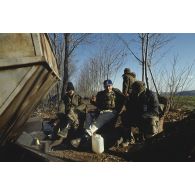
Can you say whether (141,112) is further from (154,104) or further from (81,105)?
(81,105)

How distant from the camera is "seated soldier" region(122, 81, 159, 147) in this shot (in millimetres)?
4848

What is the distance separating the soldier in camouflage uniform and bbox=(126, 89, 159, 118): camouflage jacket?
110 cm

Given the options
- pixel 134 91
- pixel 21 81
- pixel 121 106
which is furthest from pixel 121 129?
pixel 21 81

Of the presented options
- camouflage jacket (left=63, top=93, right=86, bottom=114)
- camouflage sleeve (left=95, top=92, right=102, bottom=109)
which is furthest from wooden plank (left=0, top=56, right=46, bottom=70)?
camouflage jacket (left=63, top=93, right=86, bottom=114)

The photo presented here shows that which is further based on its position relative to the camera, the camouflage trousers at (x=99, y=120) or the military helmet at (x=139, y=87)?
the camouflage trousers at (x=99, y=120)

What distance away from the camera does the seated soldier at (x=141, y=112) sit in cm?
485

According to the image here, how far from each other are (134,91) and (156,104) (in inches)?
22.0

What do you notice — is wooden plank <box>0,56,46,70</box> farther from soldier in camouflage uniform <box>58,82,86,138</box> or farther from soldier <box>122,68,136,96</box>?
soldier <box>122,68,136,96</box>

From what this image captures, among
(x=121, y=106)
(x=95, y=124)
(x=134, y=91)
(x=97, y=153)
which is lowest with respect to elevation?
(x=97, y=153)

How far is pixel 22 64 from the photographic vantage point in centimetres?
279

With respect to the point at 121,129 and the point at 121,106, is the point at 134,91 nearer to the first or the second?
the point at 121,106

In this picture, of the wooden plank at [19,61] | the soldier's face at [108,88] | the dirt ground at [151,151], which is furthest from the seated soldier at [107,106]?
the wooden plank at [19,61]

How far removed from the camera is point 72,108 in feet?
18.5

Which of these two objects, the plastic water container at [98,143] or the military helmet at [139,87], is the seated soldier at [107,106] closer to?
the military helmet at [139,87]
